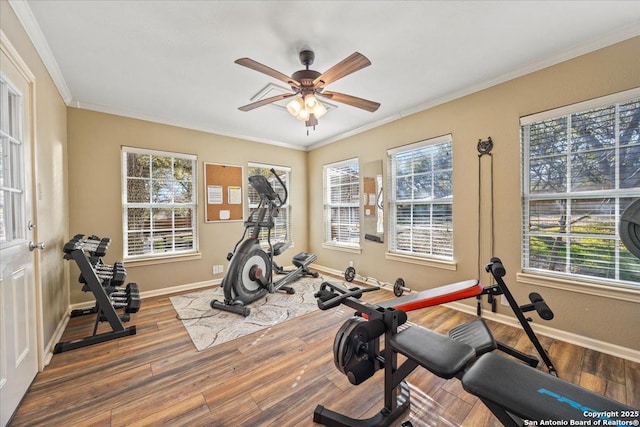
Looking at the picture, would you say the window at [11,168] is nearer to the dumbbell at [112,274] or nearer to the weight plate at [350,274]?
the dumbbell at [112,274]

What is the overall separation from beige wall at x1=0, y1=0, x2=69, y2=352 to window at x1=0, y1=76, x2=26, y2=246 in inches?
9.2

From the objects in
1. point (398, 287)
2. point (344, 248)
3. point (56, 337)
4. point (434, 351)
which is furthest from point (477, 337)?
point (56, 337)

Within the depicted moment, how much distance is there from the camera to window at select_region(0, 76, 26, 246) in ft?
5.11

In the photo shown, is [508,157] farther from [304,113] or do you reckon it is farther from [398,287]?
[304,113]

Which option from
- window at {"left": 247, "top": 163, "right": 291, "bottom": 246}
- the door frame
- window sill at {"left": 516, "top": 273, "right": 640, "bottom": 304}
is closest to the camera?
the door frame

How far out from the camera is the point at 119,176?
349cm

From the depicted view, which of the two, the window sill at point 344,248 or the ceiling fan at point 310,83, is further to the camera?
Result: the window sill at point 344,248

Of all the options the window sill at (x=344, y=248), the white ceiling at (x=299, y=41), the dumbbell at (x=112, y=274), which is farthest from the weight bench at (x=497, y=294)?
the dumbbell at (x=112, y=274)

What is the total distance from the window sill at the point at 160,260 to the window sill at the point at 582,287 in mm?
4259

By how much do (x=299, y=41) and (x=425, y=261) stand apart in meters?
2.92

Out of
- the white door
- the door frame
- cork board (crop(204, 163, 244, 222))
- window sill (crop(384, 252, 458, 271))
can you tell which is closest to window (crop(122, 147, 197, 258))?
cork board (crop(204, 163, 244, 222))

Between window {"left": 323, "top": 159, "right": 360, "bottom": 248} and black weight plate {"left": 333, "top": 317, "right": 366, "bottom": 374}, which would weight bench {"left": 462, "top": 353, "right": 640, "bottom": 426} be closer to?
black weight plate {"left": 333, "top": 317, "right": 366, "bottom": 374}

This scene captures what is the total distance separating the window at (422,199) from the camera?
329cm

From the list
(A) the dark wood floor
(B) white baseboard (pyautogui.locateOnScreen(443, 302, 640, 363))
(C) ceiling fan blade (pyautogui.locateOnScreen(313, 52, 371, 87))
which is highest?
(C) ceiling fan blade (pyautogui.locateOnScreen(313, 52, 371, 87))
